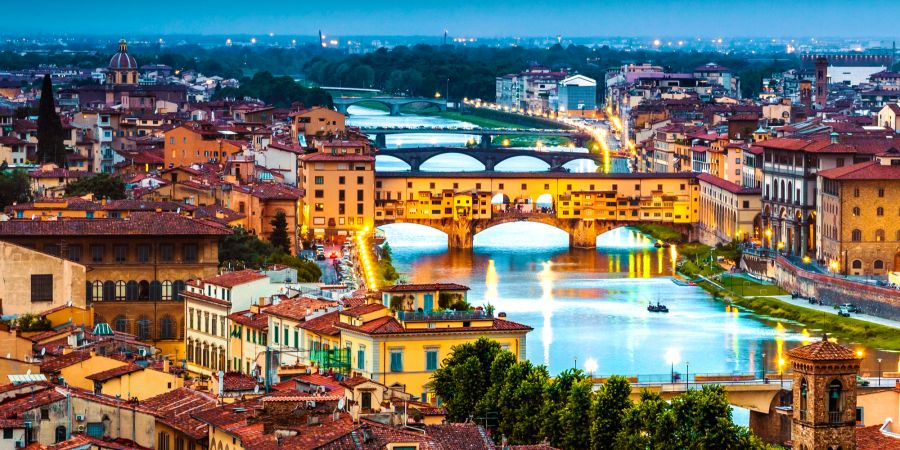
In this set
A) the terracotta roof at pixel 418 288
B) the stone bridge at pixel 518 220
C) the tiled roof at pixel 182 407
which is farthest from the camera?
the stone bridge at pixel 518 220

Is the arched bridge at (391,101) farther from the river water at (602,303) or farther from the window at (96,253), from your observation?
the window at (96,253)

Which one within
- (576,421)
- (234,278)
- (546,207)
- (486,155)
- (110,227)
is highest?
(110,227)

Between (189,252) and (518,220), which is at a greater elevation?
(189,252)

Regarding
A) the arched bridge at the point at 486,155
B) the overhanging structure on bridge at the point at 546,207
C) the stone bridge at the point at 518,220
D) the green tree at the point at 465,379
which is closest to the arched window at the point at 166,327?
the green tree at the point at 465,379

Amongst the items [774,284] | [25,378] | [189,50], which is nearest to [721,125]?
[774,284]

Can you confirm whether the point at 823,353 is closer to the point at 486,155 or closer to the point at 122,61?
the point at 486,155

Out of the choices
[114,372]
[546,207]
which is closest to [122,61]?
[546,207]
